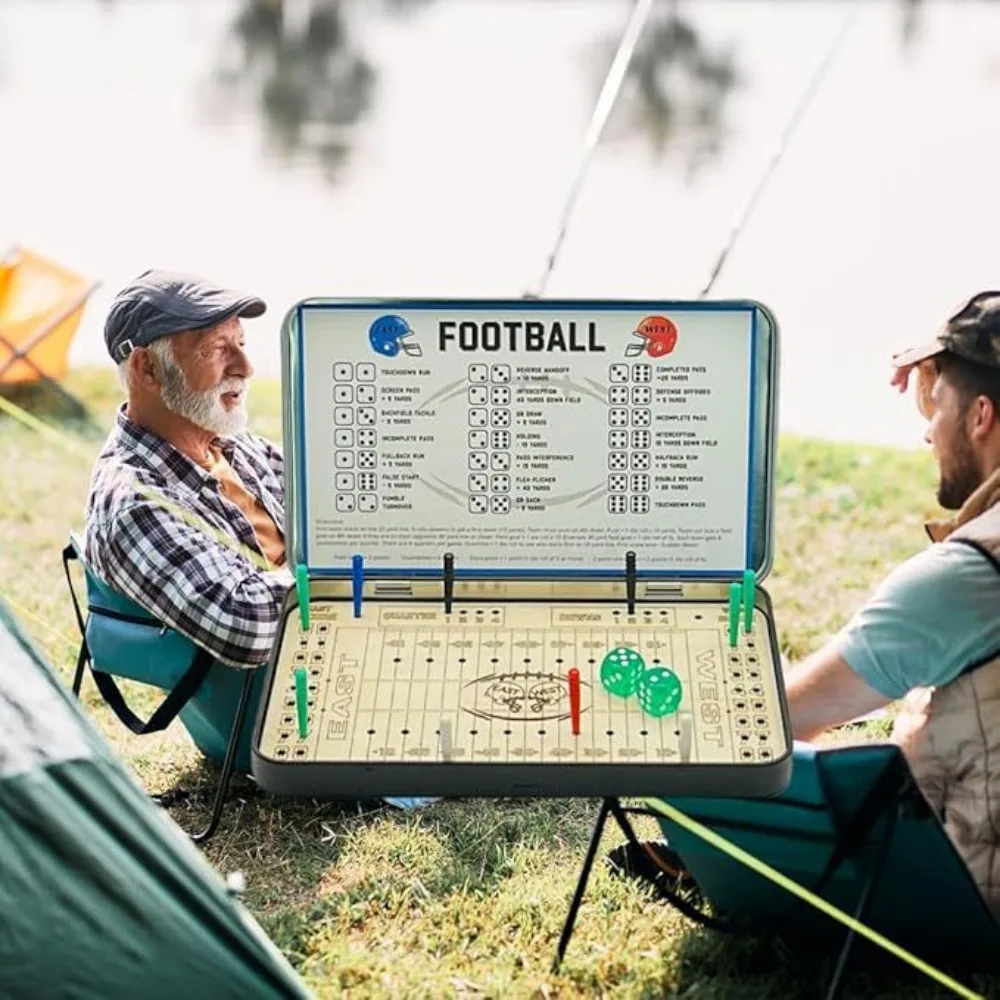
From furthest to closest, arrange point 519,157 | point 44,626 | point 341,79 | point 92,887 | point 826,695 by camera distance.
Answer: point 341,79
point 519,157
point 44,626
point 826,695
point 92,887

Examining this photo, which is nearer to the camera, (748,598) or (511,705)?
(511,705)

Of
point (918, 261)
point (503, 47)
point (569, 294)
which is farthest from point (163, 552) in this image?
point (503, 47)

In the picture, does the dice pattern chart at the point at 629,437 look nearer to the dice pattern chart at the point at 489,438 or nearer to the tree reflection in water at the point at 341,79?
the dice pattern chart at the point at 489,438

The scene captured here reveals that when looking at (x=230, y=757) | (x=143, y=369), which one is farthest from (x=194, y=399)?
(x=230, y=757)

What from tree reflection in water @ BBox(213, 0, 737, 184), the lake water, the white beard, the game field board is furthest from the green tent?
tree reflection in water @ BBox(213, 0, 737, 184)

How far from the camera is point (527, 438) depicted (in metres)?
2.46

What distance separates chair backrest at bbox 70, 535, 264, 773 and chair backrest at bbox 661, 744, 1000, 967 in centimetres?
93

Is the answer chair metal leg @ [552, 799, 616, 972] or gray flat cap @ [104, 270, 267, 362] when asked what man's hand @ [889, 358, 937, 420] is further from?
gray flat cap @ [104, 270, 267, 362]

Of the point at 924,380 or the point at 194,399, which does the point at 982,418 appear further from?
the point at 194,399

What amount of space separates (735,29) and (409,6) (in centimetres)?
218

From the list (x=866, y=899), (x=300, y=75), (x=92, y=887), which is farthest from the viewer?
(x=300, y=75)

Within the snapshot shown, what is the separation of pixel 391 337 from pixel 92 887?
834 millimetres

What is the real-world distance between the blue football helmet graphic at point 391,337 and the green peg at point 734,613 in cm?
52

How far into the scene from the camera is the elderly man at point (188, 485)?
296 centimetres
